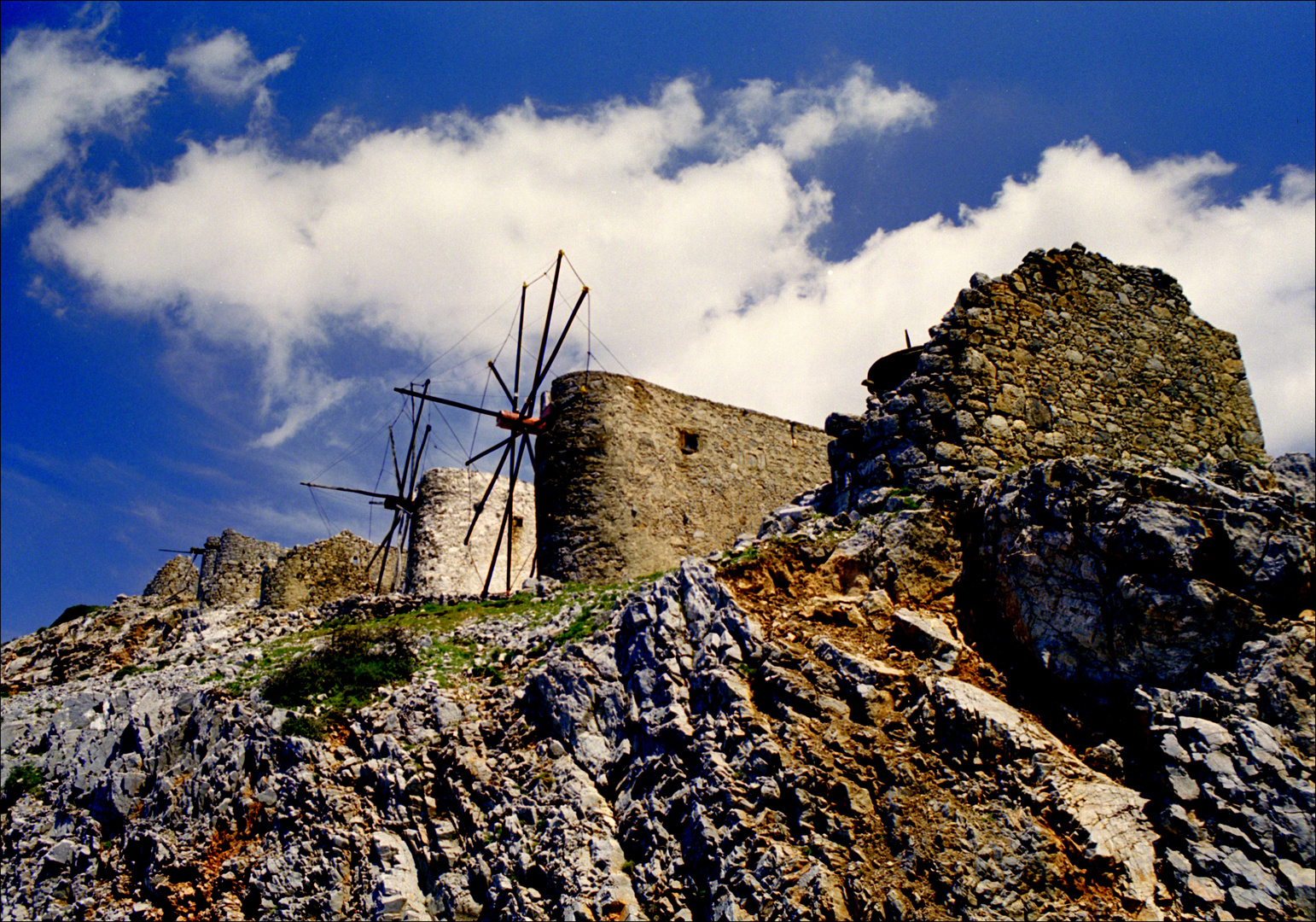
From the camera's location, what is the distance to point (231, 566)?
28.4 meters

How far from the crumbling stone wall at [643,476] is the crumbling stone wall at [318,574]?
7044 millimetres

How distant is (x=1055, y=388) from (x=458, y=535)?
58.7 feet

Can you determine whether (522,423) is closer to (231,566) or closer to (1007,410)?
(1007,410)

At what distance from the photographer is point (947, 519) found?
9070 millimetres

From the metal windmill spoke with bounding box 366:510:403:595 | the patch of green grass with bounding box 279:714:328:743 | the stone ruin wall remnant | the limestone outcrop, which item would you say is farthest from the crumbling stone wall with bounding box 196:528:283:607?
the limestone outcrop

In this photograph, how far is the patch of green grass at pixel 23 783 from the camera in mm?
10383

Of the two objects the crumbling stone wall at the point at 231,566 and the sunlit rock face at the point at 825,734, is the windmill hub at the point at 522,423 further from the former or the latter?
the crumbling stone wall at the point at 231,566

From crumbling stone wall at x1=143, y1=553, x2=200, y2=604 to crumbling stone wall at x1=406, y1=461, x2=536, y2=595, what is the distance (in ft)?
31.0

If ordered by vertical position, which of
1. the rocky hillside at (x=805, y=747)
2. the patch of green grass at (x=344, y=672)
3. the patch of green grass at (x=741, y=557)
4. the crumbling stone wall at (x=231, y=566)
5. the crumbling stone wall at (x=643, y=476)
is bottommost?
the rocky hillside at (x=805, y=747)


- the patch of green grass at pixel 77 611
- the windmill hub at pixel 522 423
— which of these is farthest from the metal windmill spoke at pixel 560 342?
the patch of green grass at pixel 77 611

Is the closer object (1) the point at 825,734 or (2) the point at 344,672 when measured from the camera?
(1) the point at 825,734

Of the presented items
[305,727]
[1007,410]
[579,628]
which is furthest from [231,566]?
[1007,410]

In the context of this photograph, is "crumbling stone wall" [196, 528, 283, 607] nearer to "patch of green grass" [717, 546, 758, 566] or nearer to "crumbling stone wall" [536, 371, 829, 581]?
"crumbling stone wall" [536, 371, 829, 581]

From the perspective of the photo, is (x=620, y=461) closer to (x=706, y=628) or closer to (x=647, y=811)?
(x=706, y=628)
